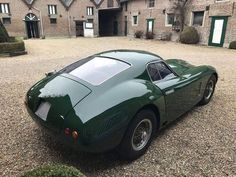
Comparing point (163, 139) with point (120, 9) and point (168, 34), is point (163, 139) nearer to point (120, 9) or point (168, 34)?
point (168, 34)

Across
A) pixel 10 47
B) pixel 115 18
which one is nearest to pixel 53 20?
pixel 115 18

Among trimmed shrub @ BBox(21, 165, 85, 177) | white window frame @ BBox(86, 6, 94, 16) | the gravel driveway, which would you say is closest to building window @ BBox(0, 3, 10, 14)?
white window frame @ BBox(86, 6, 94, 16)

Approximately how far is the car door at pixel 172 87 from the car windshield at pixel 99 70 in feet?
1.77

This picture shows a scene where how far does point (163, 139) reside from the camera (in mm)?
3416

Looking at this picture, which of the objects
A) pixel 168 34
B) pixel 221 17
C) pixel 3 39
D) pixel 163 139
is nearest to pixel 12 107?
pixel 163 139

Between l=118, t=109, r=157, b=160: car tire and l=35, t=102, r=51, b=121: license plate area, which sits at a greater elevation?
l=35, t=102, r=51, b=121: license plate area

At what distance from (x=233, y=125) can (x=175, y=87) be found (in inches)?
60.9

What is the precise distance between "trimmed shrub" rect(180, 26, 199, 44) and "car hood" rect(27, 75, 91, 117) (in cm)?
1781

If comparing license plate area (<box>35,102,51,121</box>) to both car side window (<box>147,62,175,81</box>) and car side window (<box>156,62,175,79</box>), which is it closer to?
car side window (<box>147,62,175,81</box>)

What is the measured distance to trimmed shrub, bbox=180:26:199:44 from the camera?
61.1 ft

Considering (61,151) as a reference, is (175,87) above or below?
above

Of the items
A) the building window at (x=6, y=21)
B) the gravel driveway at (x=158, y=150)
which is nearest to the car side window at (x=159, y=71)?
the gravel driveway at (x=158, y=150)

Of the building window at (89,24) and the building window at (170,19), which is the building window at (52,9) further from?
the building window at (170,19)

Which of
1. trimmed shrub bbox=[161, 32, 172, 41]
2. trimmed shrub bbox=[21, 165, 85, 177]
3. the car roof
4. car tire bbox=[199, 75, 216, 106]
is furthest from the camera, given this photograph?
trimmed shrub bbox=[161, 32, 172, 41]
